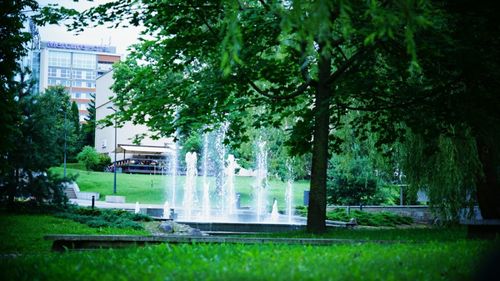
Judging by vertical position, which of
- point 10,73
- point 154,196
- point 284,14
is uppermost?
point 10,73

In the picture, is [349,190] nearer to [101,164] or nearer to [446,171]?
[446,171]

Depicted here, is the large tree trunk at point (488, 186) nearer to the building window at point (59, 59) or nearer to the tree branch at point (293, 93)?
the tree branch at point (293, 93)

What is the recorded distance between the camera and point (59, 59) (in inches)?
5527

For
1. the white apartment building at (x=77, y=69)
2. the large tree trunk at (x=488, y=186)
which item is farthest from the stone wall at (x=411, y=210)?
the white apartment building at (x=77, y=69)

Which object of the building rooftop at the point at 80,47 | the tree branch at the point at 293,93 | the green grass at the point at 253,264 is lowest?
the green grass at the point at 253,264

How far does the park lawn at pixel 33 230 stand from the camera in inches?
A: 472

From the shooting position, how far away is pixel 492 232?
1138 centimetres

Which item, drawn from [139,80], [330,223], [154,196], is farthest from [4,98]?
[154,196]

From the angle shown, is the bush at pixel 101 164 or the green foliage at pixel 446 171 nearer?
the green foliage at pixel 446 171

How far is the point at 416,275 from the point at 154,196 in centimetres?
3768

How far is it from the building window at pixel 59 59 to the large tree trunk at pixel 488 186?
135 metres

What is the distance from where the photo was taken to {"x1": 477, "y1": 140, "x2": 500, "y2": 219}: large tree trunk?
16.2 meters

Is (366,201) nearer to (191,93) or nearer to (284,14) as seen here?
(191,93)

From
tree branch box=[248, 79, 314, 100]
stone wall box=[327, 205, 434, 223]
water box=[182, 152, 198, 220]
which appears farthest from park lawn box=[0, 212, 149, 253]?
stone wall box=[327, 205, 434, 223]
